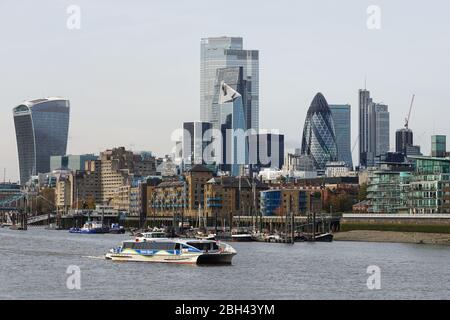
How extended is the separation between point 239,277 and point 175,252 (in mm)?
16762

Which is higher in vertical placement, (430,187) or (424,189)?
(430,187)

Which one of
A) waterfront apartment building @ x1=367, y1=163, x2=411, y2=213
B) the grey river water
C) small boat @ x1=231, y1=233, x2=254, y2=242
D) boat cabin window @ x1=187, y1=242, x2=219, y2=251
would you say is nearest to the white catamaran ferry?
boat cabin window @ x1=187, y1=242, x2=219, y2=251

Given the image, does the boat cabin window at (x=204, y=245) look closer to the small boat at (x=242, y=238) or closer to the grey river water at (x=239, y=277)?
the grey river water at (x=239, y=277)

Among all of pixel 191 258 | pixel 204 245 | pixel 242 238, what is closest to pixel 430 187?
pixel 242 238

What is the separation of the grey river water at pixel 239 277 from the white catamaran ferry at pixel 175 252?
163 cm

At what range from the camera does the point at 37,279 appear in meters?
77.1

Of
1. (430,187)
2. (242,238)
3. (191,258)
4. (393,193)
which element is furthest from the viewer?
(393,193)

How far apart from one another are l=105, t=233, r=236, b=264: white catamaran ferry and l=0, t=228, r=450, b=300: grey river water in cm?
163

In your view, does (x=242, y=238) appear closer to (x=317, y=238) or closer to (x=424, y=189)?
(x=317, y=238)

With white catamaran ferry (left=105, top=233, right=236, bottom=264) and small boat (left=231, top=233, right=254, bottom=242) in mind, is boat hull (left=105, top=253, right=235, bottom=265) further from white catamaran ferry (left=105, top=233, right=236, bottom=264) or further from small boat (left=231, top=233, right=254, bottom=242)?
small boat (left=231, top=233, right=254, bottom=242)

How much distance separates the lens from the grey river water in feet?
222

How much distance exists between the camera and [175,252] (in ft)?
315
